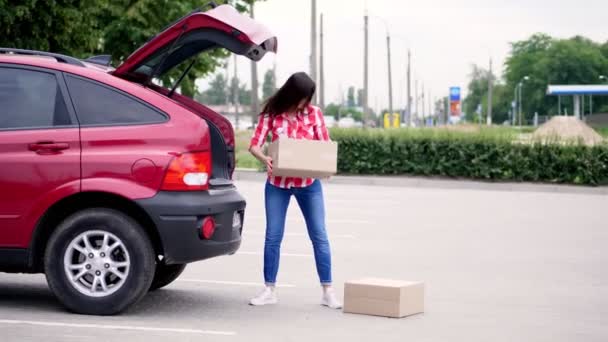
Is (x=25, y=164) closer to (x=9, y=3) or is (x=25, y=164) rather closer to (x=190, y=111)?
(x=190, y=111)

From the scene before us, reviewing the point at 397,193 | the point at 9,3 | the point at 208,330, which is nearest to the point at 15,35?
the point at 9,3

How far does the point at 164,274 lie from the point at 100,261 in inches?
58.2

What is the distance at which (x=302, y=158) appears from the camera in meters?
8.64

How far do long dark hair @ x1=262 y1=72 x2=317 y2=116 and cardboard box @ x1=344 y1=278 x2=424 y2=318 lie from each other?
1400 mm

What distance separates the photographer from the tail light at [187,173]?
8.01 m

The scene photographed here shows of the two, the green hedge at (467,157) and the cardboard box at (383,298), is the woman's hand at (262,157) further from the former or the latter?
the green hedge at (467,157)

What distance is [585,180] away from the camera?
98.8 feet

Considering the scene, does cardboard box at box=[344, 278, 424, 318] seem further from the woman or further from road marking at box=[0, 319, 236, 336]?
road marking at box=[0, 319, 236, 336]

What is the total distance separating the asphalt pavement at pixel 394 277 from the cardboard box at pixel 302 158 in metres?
1.04

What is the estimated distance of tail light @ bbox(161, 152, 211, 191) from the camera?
26.3 feet

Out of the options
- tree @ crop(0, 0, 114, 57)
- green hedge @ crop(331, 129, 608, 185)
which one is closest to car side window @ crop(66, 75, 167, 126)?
tree @ crop(0, 0, 114, 57)

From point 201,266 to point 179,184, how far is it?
374cm

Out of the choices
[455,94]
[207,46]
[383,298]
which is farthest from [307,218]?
[455,94]

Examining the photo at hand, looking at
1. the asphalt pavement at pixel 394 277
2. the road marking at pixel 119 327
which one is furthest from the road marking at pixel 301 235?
the road marking at pixel 119 327
